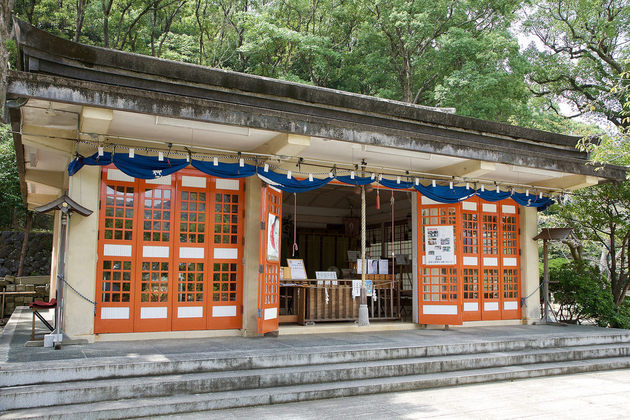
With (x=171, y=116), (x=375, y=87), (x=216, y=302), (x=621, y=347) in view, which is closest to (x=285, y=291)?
(x=216, y=302)

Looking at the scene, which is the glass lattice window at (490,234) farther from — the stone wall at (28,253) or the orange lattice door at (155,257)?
the stone wall at (28,253)

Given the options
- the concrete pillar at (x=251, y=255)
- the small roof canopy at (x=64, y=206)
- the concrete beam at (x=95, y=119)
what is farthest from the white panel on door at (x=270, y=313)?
the concrete beam at (x=95, y=119)

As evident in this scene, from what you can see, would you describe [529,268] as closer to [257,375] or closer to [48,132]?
[257,375]

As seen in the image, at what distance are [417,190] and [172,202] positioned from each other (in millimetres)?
4589

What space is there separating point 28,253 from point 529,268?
694 inches

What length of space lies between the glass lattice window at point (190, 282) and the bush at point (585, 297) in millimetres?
7632

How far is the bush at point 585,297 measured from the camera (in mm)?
11102

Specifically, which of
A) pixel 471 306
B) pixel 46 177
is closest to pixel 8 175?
pixel 46 177

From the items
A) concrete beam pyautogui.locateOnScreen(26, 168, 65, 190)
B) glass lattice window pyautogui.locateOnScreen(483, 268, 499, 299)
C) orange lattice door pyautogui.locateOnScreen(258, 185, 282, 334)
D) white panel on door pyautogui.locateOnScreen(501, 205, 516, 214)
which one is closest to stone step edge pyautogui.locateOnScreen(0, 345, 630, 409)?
orange lattice door pyautogui.locateOnScreen(258, 185, 282, 334)

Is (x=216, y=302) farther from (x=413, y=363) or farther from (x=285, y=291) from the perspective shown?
(x=413, y=363)

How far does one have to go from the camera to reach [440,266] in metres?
10.0

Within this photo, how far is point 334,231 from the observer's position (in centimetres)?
1638

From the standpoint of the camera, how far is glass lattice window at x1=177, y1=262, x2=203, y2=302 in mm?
8000

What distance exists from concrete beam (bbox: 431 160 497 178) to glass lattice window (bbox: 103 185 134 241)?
579cm
